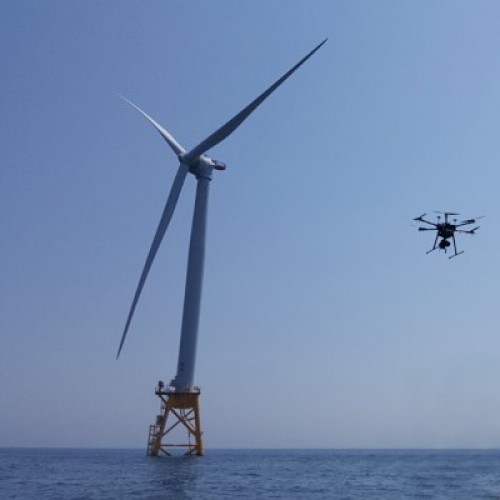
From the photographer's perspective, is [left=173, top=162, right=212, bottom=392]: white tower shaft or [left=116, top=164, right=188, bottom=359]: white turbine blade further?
[left=173, top=162, right=212, bottom=392]: white tower shaft

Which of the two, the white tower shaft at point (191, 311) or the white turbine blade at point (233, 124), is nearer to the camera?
the white turbine blade at point (233, 124)

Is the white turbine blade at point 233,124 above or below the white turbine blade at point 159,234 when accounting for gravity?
above

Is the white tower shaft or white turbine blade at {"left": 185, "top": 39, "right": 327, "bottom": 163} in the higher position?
white turbine blade at {"left": 185, "top": 39, "right": 327, "bottom": 163}

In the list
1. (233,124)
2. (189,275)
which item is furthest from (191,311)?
(233,124)

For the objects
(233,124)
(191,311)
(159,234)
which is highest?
(233,124)

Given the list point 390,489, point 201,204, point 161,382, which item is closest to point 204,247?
point 201,204

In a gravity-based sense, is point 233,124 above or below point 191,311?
above

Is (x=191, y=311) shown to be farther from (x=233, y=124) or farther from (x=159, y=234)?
(x=233, y=124)

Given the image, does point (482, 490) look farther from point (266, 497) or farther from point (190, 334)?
point (190, 334)
